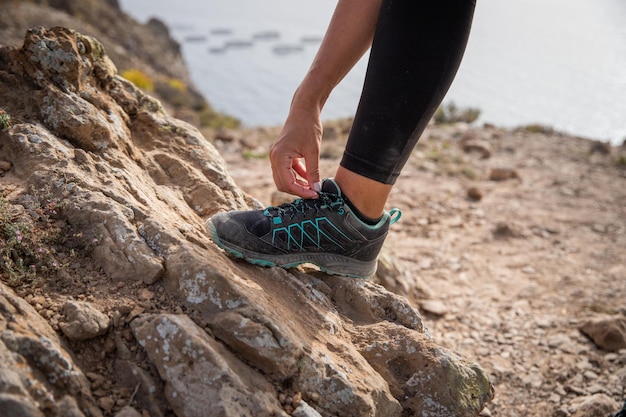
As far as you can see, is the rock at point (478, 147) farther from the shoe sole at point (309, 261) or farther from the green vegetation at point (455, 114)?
the shoe sole at point (309, 261)

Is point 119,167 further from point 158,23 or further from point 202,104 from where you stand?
point 158,23

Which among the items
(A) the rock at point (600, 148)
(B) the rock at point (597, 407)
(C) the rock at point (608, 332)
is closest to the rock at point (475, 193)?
(C) the rock at point (608, 332)

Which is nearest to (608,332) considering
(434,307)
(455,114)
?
(434,307)

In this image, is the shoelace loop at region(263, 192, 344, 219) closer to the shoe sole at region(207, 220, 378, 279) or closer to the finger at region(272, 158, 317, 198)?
the finger at region(272, 158, 317, 198)

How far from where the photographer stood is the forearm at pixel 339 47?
1820 millimetres

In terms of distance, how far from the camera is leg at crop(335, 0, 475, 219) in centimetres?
164

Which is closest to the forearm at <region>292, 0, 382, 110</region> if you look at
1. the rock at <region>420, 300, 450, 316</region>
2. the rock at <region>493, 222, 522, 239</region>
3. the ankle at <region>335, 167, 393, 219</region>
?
the ankle at <region>335, 167, 393, 219</region>

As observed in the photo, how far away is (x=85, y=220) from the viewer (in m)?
1.81

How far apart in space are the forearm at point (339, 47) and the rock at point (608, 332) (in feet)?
7.34

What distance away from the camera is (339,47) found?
187cm

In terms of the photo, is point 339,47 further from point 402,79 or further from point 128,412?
point 128,412

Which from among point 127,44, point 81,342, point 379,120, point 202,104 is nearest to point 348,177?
point 379,120

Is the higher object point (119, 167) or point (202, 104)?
point (119, 167)

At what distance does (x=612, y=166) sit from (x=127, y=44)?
1599 centimetres
